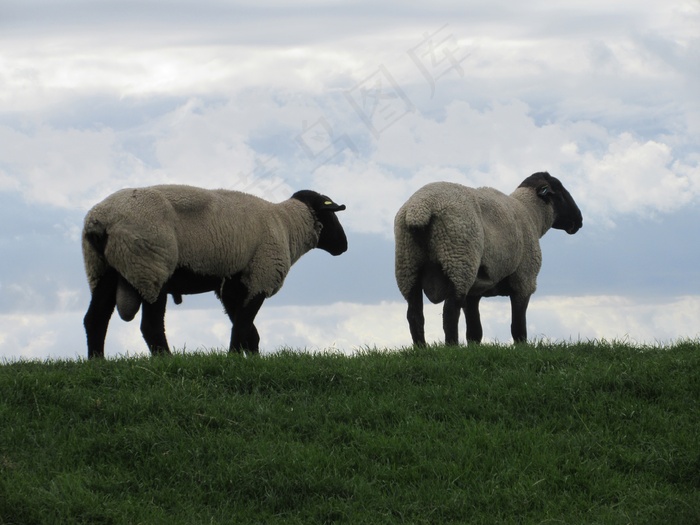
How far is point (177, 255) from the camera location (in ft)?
39.1

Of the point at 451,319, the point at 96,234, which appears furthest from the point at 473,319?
the point at 96,234

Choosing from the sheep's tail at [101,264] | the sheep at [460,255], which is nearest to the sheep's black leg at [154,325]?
the sheep's tail at [101,264]

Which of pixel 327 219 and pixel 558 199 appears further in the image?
pixel 558 199

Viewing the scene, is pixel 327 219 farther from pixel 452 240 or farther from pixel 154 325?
pixel 154 325

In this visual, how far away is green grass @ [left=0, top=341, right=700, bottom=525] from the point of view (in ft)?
27.9

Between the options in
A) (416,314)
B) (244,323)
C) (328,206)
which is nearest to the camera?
(244,323)

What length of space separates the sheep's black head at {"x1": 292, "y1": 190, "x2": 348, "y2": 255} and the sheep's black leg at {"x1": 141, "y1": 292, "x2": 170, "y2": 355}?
3.34 metres

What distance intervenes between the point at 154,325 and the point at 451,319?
156 inches

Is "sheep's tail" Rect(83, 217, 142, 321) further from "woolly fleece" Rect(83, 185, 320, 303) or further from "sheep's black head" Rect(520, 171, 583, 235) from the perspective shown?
"sheep's black head" Rect(520, 171, 583, 235)

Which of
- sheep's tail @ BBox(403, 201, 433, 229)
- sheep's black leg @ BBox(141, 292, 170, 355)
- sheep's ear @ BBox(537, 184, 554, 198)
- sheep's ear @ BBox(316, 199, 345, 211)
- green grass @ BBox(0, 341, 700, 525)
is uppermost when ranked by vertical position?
sheep's ear @ BBox(537, 184, 554, 198)

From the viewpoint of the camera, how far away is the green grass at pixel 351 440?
850 cm

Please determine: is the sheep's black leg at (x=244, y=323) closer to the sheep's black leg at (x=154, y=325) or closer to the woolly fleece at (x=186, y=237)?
the woolly fleece at (x=186, y=237)

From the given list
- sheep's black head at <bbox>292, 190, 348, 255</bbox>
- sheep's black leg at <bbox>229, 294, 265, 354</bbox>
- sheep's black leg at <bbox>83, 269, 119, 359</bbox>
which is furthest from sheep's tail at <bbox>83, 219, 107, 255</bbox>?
sheep's black head at <bbox>292, 190, 348, 255</bbox>

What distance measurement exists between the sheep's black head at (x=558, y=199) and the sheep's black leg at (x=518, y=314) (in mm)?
2035
